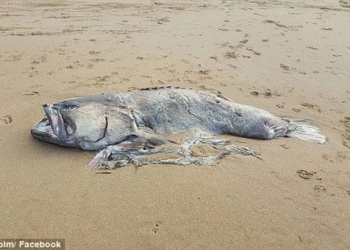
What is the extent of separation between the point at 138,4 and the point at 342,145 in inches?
331

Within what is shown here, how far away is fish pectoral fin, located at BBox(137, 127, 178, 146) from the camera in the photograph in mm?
4004

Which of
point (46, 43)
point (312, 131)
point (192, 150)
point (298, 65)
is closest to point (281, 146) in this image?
point (312, 131)

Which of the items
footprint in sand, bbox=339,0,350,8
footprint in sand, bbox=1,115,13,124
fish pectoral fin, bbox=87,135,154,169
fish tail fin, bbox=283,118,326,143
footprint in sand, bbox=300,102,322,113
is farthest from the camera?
footprint in sand, bbox=339,0,350,8

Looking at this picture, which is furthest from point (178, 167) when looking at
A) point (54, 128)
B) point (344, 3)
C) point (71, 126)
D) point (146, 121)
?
point (344, 3)

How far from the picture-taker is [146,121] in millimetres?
4273

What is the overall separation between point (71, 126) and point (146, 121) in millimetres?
854

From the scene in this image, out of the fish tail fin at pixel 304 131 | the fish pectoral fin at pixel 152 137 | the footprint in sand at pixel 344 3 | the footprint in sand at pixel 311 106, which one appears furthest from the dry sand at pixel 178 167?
the footprint in sand at pixel 344 3

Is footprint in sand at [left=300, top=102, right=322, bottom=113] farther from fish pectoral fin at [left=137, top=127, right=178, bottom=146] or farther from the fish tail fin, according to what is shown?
fish pectoral fin at [left=137, top=127, right=178, bottom=146]

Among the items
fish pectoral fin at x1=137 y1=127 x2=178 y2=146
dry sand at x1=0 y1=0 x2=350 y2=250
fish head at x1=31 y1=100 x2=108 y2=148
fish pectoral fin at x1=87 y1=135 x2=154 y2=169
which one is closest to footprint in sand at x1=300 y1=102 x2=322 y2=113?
dry sand at x1=0 y1=0 x2=350 y2=250

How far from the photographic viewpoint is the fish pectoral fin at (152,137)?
4.00 metres

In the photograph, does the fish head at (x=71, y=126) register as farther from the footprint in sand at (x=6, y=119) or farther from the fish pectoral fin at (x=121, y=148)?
the footprint in sand at (x=6, y=119)

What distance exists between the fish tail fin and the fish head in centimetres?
232

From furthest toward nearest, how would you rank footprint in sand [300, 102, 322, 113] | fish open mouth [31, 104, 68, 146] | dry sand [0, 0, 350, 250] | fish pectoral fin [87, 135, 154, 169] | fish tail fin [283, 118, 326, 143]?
footprint in sand [300, 102, 322, 113]
fish tail fin [283, 118, 326, 143]
fish open mouth [31, 104, 68, 146]
fish pectoral fin [87, 135, 154, 169]
dry sand [0, 0, 350, 250]

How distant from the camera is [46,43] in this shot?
7.37m
